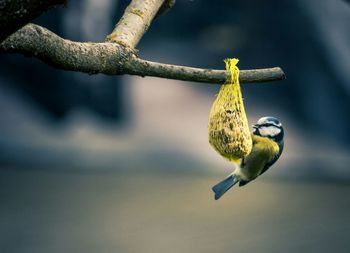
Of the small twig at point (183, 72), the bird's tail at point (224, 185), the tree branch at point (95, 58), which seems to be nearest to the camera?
the tree branch at point (95, 58)

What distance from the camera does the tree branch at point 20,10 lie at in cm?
56

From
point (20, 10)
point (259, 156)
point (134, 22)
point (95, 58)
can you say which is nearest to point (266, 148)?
point (259, 156)

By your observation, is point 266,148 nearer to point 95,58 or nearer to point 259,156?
point 259,156

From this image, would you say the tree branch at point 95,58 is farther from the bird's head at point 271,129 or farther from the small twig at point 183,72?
the bird's head at point 271,129

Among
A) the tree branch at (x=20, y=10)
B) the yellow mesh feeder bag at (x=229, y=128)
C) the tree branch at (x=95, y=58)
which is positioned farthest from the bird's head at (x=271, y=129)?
the tree branch at (x=20, y=10)

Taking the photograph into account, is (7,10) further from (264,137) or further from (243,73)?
(264,137)

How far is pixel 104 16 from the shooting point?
3.29m

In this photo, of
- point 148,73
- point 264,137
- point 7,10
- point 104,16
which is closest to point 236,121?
point 264,137

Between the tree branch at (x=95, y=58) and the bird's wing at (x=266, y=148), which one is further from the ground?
the bird's wing at (x=266, y=148)

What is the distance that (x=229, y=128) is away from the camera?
119cm

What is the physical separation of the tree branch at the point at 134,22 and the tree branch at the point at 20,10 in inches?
12.0

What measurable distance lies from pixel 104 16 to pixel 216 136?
227 cm

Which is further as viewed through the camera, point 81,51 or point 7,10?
point 81,51

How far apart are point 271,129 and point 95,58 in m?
0.69
